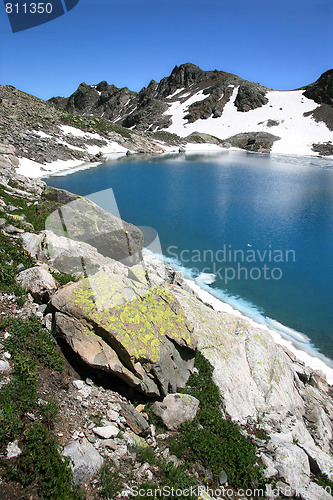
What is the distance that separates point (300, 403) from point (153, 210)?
28.0m

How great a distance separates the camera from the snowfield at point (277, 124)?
12312 cm

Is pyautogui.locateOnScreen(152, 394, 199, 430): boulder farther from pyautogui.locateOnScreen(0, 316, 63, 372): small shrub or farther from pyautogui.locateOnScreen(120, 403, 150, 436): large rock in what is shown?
pyautogui.locateOnScreen(0, 316, 63, 372): small shrub

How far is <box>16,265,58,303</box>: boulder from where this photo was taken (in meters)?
7.62

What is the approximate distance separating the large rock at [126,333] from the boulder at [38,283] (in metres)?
0.58

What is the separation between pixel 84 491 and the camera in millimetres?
4434

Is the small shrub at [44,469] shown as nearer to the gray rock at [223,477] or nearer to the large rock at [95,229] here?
the gray rock at [223,477]

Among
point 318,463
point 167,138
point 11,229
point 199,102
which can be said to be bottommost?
point 318,463

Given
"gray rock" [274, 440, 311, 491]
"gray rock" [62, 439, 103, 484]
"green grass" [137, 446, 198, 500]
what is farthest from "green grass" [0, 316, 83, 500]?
"gray rock" [274, 440, 311, 491]

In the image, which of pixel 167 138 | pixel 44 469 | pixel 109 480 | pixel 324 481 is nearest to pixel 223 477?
pixel 109 480

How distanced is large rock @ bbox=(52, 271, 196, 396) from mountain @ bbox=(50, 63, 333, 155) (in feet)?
422

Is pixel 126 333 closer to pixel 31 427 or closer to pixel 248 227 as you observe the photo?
pixel 31 427

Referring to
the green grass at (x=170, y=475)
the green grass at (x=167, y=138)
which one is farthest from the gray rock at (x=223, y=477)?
the green grass at (x=167, y=138)

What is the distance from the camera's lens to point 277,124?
137 m

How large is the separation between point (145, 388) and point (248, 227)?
26792 mm
